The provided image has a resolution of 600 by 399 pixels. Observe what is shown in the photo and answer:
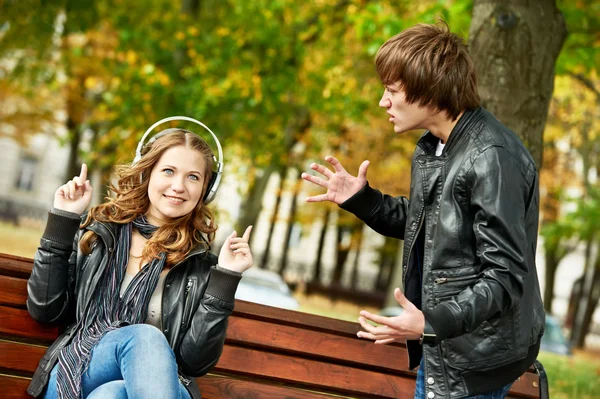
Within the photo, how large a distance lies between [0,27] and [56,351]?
15237 millimetres

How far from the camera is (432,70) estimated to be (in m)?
3.16

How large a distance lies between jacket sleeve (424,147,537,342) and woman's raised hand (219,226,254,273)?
101 cm

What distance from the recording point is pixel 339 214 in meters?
30.3

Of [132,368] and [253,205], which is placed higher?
[253,205]

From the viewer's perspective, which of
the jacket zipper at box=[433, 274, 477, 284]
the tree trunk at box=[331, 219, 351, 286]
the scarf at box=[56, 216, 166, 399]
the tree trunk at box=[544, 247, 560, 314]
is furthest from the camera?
the tree trunk at box=[331, 219, 351, 286]

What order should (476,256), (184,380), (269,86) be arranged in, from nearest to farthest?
(476,256)
(184,380)
(269,86)

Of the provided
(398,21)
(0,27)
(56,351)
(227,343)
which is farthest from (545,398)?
(0,27)

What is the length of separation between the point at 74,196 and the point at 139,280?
468 mm

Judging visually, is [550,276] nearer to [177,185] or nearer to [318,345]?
[318,345]

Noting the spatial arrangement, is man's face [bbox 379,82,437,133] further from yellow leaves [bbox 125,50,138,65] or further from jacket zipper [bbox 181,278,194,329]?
yellow leaves [bbox 125,50,138,65]

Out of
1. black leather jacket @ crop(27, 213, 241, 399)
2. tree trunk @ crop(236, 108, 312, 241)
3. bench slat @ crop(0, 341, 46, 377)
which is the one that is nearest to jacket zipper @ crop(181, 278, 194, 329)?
black leather jacket @ crop(27, 213, 241, 399)

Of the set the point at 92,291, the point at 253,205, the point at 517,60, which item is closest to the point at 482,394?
the point at 92,291

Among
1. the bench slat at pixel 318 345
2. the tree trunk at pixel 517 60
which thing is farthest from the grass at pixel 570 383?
the bench slat at pixel 318 345

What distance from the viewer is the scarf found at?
354 cm
